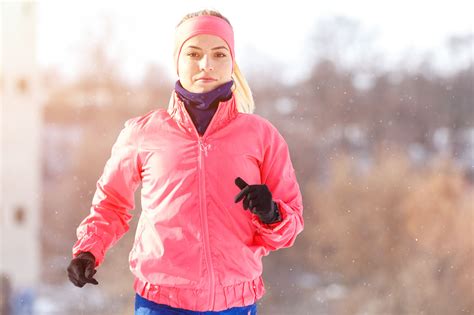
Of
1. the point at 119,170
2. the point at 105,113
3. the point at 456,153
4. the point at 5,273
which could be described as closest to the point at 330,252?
the point at 456,153

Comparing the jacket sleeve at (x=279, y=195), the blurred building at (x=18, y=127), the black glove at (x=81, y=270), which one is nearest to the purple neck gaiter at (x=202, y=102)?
the jacket sleeve at (x=279, y=195)

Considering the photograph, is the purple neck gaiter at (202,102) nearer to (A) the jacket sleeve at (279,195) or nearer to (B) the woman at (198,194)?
(B) the woman at (198,194)

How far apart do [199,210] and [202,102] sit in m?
0.20

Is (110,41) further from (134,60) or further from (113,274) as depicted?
(113,274)

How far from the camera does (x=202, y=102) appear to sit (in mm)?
1167

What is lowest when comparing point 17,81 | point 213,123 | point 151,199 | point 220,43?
point 17,81

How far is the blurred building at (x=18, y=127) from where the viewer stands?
391 centimetres

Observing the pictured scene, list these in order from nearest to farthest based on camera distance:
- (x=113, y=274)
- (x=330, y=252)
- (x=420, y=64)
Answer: (x=113, y=274) < (x=420, y=64) < (x=330, y=252)

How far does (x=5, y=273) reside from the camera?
4.64 meters

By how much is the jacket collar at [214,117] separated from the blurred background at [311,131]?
243 centimetres

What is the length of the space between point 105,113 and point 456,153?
9.23 feet

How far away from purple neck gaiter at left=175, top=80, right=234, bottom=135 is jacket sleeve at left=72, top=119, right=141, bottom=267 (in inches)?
4.7

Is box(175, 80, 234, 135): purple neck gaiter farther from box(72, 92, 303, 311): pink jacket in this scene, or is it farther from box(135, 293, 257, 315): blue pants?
box(135, 293, 257, 315): blue pants

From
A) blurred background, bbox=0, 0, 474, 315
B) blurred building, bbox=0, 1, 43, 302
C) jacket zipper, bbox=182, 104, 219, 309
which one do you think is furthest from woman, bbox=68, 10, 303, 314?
blurred building, bbox=0, 1, 43, 302
